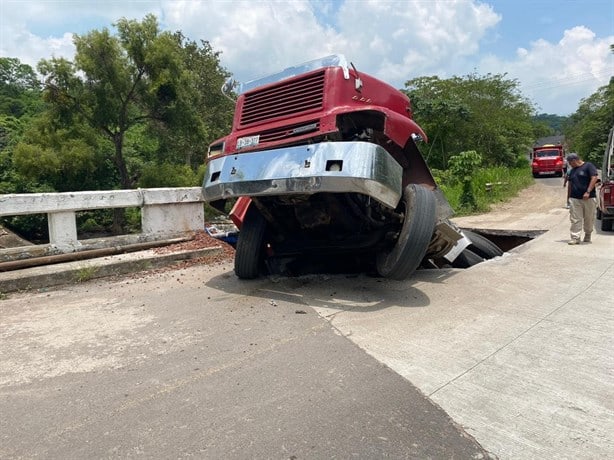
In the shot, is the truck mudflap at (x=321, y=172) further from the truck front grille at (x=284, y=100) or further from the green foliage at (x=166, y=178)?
the green foliage at (x=166, y=178)

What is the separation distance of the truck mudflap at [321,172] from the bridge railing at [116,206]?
8.85 feet

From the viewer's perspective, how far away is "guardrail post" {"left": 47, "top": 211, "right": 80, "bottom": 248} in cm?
629

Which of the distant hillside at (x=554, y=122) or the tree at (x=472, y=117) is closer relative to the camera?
the tree at (x=472, y=117)

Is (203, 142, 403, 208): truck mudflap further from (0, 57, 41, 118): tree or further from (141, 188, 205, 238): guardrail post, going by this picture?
(0, 57, 41, 118): tree

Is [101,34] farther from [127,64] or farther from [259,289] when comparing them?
[259,289]

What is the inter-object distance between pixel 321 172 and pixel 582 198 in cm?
Answer: 608

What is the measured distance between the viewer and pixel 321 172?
4.17 meters

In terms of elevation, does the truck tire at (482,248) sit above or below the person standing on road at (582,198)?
below

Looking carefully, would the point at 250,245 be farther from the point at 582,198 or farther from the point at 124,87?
the point at 124,87

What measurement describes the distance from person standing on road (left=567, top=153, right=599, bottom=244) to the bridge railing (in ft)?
20.4

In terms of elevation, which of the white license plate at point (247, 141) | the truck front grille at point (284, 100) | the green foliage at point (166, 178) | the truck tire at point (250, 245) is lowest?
the truck tire at point (250, 245)

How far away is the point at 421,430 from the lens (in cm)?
259

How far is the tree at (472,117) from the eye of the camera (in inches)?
1114

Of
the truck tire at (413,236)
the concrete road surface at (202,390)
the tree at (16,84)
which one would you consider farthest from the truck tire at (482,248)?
the tree at (16,84)
